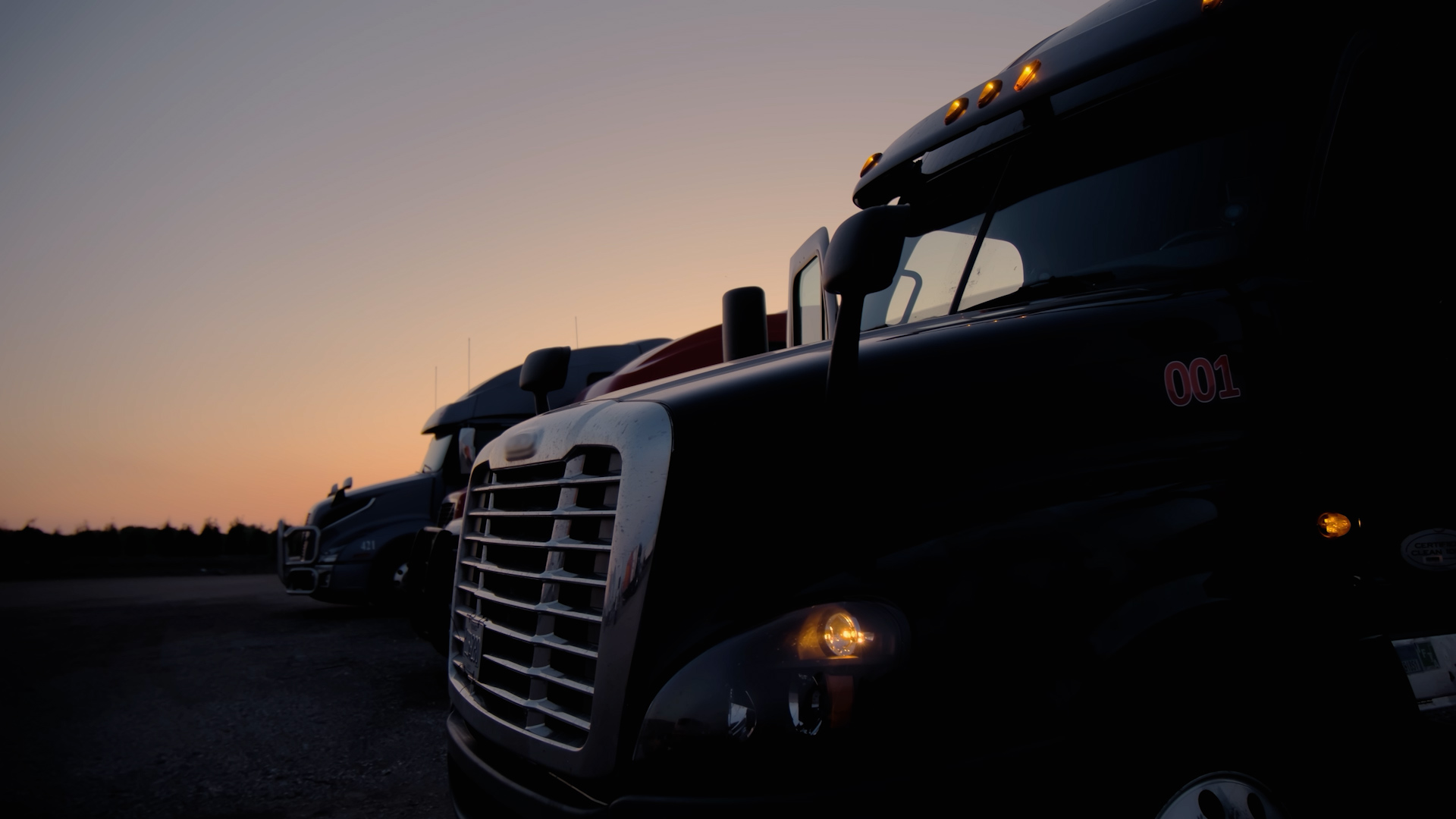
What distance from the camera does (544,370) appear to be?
11.2 feet

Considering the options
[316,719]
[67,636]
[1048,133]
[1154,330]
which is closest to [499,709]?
[1154,330]

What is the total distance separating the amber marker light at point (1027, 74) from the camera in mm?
2395

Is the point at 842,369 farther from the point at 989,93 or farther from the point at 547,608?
the point at 989,93

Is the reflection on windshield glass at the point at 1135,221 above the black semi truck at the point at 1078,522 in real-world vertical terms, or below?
above

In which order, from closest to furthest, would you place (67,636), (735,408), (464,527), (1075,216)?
1. (735,408)
2. (1075,216)
3. (464,527)
4. (67,636)

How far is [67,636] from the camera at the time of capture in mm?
8703

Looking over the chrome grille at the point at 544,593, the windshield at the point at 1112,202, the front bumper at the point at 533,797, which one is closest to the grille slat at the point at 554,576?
the chrome grille at the point at 544,593

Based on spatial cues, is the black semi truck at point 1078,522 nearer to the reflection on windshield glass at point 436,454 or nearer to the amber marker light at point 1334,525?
the amber marker light at point 1334,525

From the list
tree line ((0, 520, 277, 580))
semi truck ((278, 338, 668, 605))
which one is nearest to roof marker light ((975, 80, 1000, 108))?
semi truck ((278, 338, 668, 605))

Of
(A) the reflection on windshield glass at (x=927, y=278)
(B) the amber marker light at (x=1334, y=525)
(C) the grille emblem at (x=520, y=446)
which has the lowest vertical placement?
(B) the amber marker light at (x=1334, y=525)

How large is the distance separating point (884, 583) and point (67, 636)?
9975mm

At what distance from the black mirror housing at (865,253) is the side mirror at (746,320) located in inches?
75.2

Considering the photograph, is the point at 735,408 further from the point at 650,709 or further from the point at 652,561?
the point at 650,709

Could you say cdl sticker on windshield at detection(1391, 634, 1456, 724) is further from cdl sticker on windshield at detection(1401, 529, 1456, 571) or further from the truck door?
the truck door
